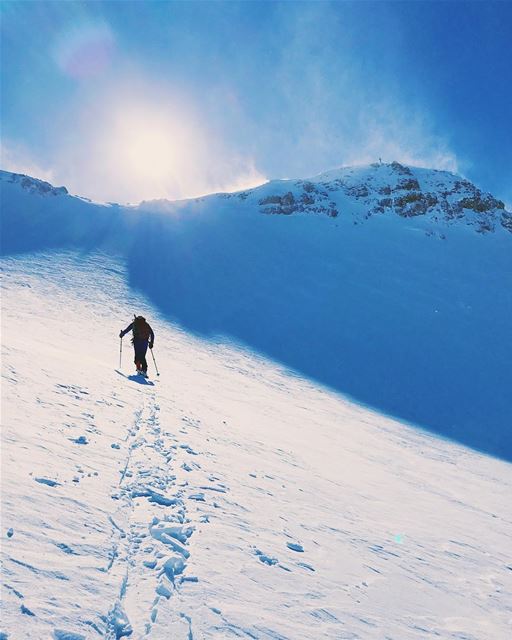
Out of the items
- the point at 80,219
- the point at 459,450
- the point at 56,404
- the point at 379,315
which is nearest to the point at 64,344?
the point at 56,404

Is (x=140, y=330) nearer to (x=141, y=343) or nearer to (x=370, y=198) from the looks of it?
(x=141, y=343)

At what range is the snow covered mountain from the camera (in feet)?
11.2

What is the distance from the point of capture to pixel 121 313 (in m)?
22.7

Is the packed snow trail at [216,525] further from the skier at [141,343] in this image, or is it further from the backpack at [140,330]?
the backpack at [140,330]

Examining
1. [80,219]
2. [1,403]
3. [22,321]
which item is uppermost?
[80,219]

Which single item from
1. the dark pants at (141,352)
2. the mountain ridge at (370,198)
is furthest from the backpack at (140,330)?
the mountain ridge at (370,198)

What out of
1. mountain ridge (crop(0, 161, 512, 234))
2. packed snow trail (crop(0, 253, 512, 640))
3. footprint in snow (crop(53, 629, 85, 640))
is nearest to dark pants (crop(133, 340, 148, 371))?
packed snow trail (crop(0, 253, 512, 640))

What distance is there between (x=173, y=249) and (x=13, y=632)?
113 feet

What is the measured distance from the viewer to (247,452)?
793cm

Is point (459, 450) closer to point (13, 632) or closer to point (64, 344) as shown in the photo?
point (64, 344)

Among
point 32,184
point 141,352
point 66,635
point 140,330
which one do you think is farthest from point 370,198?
point 66,635

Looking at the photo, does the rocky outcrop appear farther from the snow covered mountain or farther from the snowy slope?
the snow covered mountain

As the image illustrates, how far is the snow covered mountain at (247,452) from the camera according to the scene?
11.2ft

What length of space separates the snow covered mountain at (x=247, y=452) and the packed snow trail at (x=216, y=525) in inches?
1.0
